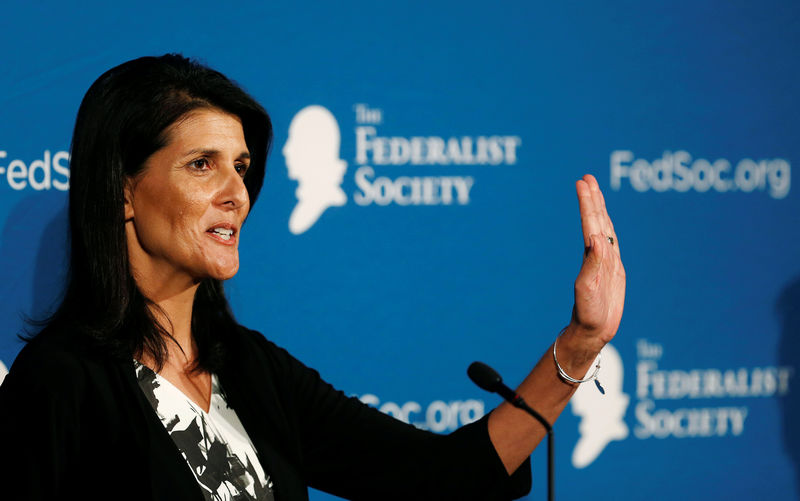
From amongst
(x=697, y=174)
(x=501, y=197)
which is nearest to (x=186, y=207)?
(x=501, y=197)

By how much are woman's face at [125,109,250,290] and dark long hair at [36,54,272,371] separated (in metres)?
Answer: 0.03

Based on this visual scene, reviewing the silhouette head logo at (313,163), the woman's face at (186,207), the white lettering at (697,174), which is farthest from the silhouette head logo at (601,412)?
the woman's face at (186,207)

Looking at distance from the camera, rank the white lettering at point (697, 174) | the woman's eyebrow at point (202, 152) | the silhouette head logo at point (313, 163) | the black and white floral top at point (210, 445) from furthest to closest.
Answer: the white lettering at point (697, 174) → the silhouette head logo at point (313, 163) → the woman's eyebrow at point (202, 152) → the black and white floral top at point (210, 445)

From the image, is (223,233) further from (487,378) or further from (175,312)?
(487,378)

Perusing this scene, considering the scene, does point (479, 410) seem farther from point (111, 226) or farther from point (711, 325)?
point (111, 226)

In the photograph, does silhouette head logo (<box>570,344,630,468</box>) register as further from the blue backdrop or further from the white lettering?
the white lettering

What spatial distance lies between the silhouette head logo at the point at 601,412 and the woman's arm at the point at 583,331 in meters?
0.99

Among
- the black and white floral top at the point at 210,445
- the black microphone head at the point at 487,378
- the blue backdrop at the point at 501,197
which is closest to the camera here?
the black microphone head at the point at 487,378

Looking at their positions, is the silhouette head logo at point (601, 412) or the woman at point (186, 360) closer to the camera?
the woman at point (186, 360)

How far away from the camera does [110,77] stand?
1495mm

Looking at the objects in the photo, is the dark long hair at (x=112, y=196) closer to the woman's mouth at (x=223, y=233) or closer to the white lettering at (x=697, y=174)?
the woman's mouth at (x=223, y=233)

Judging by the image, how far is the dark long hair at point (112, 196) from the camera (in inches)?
56.9

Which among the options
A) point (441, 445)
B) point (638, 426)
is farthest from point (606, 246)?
point (638, 426)

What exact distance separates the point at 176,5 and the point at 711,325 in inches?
69.4
